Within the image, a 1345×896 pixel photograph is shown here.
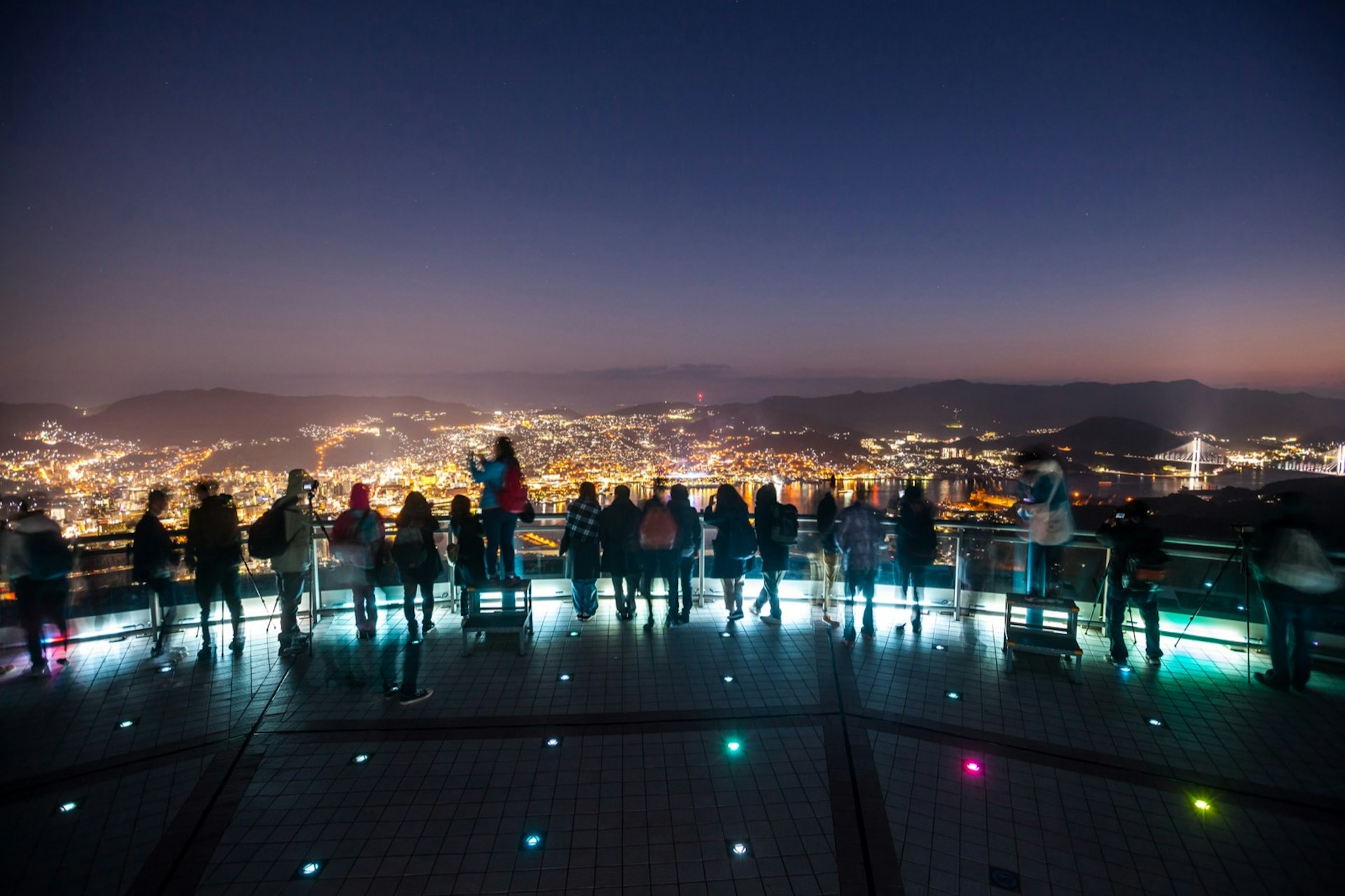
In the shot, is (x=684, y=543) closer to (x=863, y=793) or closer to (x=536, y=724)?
(x=536, y=724)

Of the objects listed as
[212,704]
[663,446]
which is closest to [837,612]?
[212,704]

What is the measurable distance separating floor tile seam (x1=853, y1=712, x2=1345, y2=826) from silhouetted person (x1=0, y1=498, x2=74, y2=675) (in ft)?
26.0

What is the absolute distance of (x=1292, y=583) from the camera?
5.05m

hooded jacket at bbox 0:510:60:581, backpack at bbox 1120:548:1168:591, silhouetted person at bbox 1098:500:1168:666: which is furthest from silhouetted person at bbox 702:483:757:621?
hooded jacket at bbox 0:510:60:581

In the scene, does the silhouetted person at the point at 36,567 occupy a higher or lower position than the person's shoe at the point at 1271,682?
higher

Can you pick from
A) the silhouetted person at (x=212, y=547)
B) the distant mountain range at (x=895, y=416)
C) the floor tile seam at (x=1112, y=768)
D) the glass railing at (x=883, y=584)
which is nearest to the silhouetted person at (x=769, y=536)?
the glass railing at (x=883, y=584)

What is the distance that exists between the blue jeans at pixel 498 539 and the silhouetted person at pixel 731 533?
2457mm

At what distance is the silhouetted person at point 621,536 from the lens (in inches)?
264

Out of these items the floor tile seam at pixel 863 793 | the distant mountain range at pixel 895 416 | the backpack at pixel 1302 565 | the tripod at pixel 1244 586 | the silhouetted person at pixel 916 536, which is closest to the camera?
the floor tile seam at pixel 863 793

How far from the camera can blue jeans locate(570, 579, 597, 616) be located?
23.1 ft

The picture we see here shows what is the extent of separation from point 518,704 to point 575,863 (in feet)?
6.49

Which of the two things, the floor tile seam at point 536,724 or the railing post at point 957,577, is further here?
the railing post at point 957,577

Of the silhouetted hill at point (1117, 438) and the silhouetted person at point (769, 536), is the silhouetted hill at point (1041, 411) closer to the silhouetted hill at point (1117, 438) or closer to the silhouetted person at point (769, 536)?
the silhouetted hill at point (1117, 438)

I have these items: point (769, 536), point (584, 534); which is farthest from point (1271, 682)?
point (584, 534)
